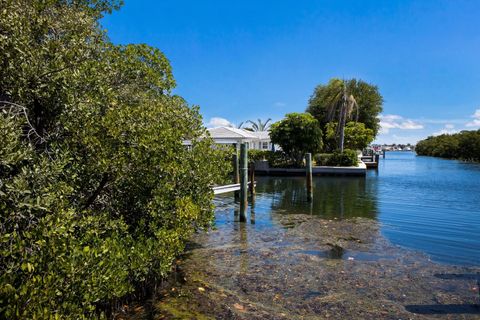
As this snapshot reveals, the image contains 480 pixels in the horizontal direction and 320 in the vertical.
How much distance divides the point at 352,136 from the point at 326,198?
32378mm

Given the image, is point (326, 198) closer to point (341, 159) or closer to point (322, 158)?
point (341, 159)

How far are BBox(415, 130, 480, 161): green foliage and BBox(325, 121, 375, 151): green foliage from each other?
46900 millimetres

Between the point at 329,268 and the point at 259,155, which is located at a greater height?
the point at 259,155

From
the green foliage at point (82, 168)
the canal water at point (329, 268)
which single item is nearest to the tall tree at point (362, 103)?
the canal water at point (329, 268)

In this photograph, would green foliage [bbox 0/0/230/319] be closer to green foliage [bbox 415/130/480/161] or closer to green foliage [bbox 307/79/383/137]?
green foliage [bbox 307/79/383/137]

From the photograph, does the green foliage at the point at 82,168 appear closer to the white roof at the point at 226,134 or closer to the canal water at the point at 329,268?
the canal water at the point at 329,268

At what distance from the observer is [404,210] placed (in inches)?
759

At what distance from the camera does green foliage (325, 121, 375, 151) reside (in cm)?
5250

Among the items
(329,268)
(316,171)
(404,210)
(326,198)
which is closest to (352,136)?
(316,171)

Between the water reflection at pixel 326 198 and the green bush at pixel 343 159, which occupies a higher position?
the green bush at pixel 343 159

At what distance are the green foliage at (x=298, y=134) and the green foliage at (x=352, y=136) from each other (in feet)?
44.9

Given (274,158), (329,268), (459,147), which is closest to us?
(329,268)

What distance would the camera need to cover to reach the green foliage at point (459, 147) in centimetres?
Answer: 8613

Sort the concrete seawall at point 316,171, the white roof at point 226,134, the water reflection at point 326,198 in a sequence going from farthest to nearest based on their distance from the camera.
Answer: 1. the white roof at point 226,134
2. the concrete seawall at point 316,171
3. the water reflection at point 326,198
